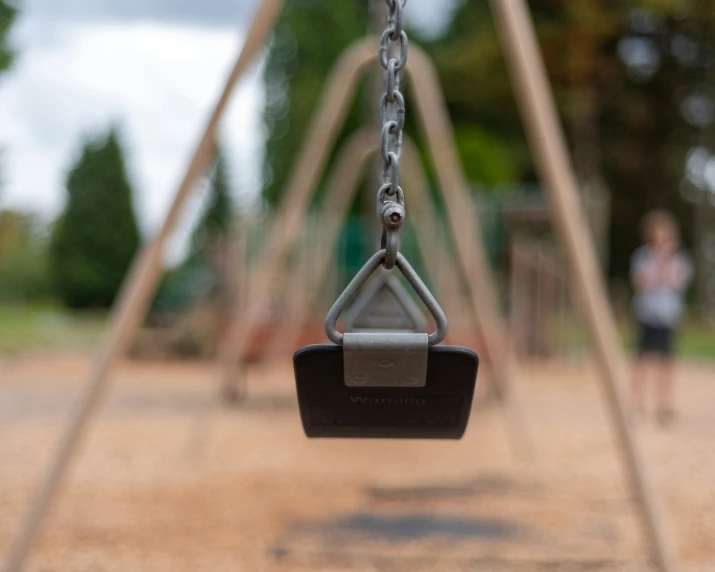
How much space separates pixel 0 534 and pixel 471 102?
20.6 m

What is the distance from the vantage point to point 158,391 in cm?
923

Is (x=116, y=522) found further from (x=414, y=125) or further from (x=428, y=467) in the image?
(x=414, y=125)

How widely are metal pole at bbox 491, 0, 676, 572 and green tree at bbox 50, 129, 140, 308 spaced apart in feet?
47.0

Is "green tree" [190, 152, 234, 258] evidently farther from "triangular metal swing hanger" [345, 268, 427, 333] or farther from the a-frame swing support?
"triangular metal swing hanger" [345, 268, 427, 333]

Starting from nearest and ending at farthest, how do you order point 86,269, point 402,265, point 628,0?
point 402,265 < point 86,269 < point 628,0

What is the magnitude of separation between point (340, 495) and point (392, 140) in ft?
9.59

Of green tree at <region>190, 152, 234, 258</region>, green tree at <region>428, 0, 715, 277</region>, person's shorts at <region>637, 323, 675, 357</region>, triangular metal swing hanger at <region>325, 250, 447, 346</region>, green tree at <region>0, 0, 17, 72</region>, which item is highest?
green tree at <region>428, 0, 715, 277</region>

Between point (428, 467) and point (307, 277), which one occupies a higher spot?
point (307, 277)

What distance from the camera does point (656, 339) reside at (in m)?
7.41

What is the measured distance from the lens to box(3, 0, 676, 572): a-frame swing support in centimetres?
270

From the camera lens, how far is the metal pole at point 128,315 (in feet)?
8.69

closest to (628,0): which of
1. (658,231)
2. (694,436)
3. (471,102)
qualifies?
(471,102)

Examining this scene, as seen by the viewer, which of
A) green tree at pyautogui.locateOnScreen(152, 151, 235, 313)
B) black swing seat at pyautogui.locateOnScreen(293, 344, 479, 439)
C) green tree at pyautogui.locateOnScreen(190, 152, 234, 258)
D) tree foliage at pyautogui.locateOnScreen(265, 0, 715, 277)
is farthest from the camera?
green tree at pyautogui.locateOnScreen(190, 152, 234, 258)

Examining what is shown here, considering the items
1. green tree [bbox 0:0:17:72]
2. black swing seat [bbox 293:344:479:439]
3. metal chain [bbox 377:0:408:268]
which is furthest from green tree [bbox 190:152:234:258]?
metal chain [bbox 377:0:408:268]
